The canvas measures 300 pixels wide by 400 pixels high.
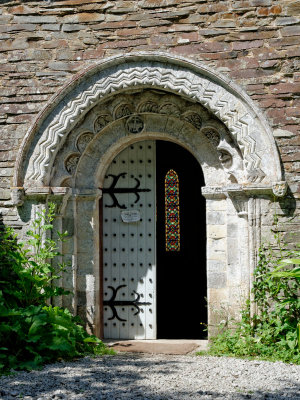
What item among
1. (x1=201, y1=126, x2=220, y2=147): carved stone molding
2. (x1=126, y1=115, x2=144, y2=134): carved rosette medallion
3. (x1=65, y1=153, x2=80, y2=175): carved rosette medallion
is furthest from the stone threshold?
(x1=126, y1=115, x2=144, y2=134): carved rosette medallion

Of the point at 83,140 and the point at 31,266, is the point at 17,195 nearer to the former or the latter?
the point at 31,266

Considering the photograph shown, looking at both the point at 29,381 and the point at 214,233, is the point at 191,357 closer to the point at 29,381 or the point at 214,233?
the point at 214,233

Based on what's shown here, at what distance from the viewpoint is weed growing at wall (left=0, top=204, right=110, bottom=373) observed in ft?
18.0

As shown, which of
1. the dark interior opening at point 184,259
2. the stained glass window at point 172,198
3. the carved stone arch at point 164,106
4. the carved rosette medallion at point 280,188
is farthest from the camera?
the dark interior opening at point 184,259

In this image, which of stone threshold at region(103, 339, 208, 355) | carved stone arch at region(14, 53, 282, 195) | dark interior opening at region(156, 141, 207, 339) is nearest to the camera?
carved stone arch at region(14, 53, 282, 195)

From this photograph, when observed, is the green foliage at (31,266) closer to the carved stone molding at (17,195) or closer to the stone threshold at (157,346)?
the carved stone molding at (17,195)

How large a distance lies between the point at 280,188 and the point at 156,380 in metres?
2.47

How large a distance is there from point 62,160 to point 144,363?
2664mm

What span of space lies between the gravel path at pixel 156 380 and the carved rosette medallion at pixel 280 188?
69.6 inches

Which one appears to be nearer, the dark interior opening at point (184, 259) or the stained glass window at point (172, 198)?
the stained glass window at point (172, 198)

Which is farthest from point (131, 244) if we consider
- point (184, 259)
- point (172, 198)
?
point (184, 259)

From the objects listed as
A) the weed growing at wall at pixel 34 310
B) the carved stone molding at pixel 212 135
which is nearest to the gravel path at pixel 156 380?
the weed growing at wall at pixel 34 310

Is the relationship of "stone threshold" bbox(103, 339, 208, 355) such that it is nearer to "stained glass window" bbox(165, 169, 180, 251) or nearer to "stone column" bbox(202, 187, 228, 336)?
"stone column" bbox(202, 187, 228, 336)

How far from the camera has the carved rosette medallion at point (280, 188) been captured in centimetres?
605
